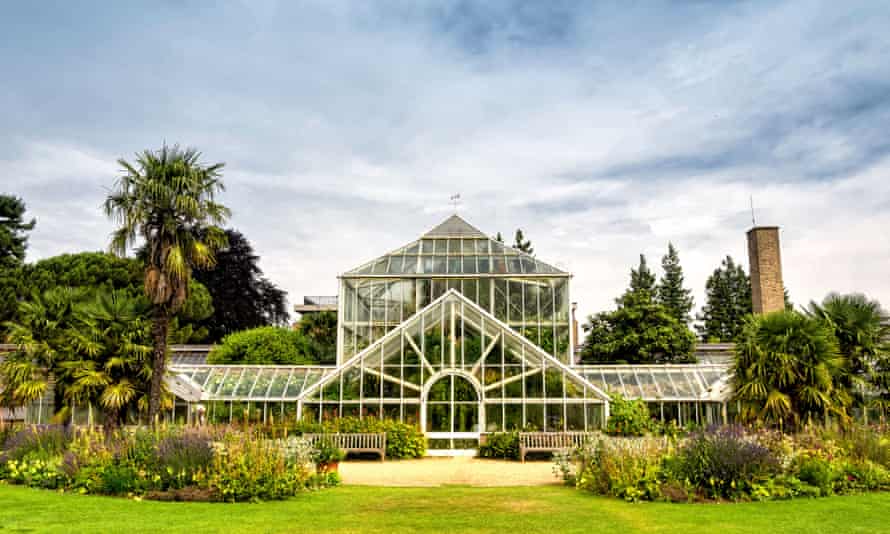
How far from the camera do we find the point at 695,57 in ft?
37.7

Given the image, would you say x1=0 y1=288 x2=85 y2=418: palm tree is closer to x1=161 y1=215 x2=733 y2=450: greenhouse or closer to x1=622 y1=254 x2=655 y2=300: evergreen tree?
x1=161 y1=215 x2=733 y2=450: greenhouse

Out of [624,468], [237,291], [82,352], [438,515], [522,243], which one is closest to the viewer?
[438,515]

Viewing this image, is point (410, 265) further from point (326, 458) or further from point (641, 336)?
point (326, 458)

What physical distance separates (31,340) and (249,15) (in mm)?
9338

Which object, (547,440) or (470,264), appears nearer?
(547,440)

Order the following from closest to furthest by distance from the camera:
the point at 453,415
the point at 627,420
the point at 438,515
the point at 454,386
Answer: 1. the point at 438,515
2. the point at 627,420
3. the point at 453,415
4. the point at 454,386

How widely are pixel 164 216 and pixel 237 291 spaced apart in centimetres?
2248

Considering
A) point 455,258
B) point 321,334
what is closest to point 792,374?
point 455,258

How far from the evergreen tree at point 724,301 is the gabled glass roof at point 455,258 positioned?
88.6 ft

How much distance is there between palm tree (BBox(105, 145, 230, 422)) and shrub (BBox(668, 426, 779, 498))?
11.7 meters

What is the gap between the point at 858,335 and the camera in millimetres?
16344

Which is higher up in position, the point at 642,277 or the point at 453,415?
the point at 642,277

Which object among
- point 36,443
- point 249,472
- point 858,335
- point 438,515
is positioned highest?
point 858,335

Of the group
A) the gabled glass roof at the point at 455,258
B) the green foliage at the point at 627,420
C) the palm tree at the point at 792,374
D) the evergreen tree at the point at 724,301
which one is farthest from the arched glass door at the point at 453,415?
the evergreen tree at the point at 724,301
